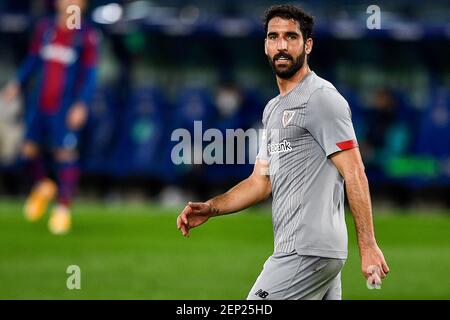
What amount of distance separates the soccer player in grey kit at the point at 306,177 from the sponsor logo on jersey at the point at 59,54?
358 inches

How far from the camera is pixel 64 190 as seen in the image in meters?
13.6

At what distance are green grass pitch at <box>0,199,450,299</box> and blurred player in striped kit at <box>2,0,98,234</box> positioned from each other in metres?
0.52

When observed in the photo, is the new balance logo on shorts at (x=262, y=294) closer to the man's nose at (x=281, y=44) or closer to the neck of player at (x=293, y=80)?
the neck of player at (x=293, y=80)

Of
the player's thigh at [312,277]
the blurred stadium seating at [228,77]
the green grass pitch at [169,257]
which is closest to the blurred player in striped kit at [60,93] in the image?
the green grass pitch at [169,257]

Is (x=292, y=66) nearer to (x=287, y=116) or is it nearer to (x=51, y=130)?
(x=287, y=116)

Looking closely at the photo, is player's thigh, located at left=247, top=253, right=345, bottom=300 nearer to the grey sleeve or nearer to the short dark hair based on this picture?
the grey sleeve

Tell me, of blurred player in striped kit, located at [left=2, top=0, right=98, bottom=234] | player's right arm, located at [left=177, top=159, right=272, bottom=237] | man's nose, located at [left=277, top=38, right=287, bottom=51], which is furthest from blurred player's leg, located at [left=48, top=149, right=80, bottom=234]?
man's nose, located at [left=277, top=38, right=287, bottom=51]

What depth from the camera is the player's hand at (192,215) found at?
18.2ft

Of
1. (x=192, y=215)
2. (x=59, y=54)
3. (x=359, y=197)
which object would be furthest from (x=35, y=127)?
(x=359, y=197)

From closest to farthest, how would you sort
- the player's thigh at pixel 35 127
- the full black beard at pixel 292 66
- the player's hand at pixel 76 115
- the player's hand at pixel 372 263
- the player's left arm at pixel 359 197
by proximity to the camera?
the player's hand at pixel 372 263 → the player's left arm at pixel 359 197 → the full black beard at pixel 292 66 → the player's hand at pixel 76 115 → the player's thigh at pixel 35 127

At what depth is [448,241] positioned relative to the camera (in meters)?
14.1

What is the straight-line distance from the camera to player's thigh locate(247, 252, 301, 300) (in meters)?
5.31

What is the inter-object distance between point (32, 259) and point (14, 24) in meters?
9.93
